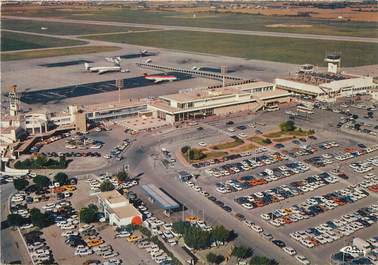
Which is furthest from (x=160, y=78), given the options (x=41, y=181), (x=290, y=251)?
(x=290, y=251)

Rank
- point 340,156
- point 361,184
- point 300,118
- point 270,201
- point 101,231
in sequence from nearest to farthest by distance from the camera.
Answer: point 101,231
point 270,201
point 361,184
point 340,156
point 300,118

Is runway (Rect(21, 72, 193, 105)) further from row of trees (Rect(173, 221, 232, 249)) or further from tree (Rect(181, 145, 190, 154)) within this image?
row of trees (Rect(173, 221, 232, 249))

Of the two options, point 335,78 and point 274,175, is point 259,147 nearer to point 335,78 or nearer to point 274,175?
point 274,175

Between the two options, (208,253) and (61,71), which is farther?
(61,71)

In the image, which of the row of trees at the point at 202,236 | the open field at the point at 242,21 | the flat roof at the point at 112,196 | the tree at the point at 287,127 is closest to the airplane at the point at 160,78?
the tree at the point at 287,127

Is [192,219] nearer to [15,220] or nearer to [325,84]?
[15,220]

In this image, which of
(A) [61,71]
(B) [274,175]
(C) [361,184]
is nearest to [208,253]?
(B) [274,175]

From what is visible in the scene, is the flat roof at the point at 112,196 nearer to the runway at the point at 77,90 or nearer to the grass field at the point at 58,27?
the runway at the point at 77,90
